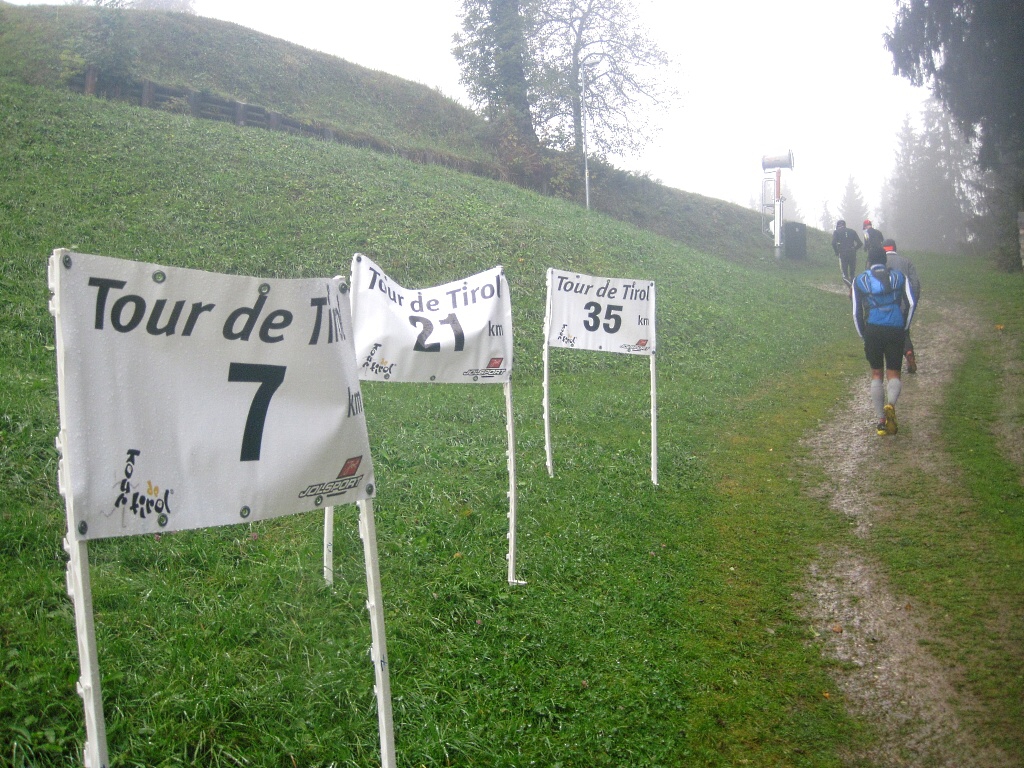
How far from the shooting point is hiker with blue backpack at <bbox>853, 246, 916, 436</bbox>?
9734 mm

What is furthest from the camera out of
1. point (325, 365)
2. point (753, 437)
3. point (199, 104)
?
Result: point (199, 104)

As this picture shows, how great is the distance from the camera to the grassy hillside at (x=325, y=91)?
22609mm

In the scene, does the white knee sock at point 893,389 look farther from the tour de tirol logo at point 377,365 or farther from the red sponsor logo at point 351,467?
the red sponsor logo at point 351,467

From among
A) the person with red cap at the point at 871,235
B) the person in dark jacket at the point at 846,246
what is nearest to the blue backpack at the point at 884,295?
the person with red cap at the point at 871,235

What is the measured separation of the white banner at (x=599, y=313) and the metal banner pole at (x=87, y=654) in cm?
589

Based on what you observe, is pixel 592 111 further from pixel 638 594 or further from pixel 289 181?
pixel 638 594

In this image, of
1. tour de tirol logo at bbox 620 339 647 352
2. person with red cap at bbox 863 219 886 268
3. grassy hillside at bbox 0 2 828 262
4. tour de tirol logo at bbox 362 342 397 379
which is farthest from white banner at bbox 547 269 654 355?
grassy hillside at bbox 0 2 828 262

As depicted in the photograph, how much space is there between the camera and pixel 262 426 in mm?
3164

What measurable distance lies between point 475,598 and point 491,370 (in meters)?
1.71

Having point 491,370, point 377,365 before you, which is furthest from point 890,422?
point 377,365

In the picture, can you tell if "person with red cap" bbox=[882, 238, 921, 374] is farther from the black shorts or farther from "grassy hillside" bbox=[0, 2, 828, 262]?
"grassy hillside" bbox=[0, 2, 828, 262]

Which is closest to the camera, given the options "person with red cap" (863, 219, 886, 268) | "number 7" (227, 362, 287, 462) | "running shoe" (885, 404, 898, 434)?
"number 7" (227, 362, 287, 462)

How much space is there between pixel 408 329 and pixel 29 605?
2.78 meters

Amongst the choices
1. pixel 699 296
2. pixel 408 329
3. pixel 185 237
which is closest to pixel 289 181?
pixel 185 237
